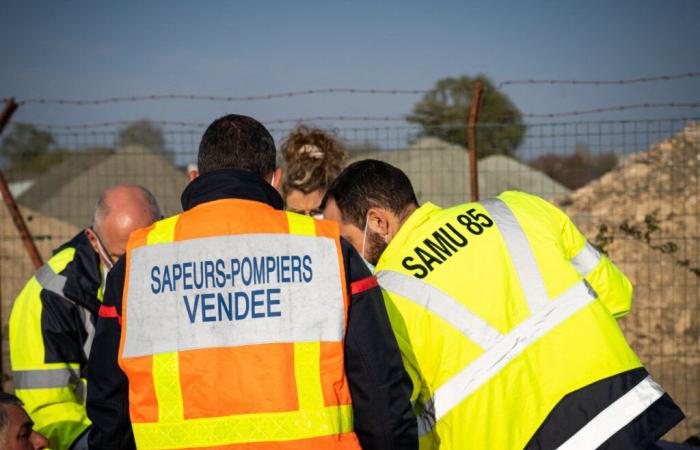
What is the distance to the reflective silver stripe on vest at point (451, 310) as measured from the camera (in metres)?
2.42

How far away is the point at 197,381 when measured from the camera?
2059 millimetres

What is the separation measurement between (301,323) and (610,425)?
1.12m

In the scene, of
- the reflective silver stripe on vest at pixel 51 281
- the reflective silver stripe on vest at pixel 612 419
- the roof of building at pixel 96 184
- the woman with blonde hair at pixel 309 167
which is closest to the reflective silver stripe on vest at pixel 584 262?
the reflective silver stripe on vest at pixel 612 419

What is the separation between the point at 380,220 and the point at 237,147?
2.23 feet

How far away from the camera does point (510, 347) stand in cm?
242

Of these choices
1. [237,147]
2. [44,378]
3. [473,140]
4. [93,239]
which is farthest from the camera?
[473,140]

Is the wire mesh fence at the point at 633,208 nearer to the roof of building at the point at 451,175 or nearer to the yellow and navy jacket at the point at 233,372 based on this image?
the roof of building at the point at 451,175

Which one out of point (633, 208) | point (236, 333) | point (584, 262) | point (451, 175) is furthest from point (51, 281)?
point (451, 175)

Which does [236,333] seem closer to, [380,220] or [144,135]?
[380,220]

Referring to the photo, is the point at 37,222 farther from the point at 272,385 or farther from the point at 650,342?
the point at 272,385

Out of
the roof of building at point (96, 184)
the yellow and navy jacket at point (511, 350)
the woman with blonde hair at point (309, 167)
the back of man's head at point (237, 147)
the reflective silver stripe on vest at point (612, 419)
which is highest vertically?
the back of man's head at point (237, 147)

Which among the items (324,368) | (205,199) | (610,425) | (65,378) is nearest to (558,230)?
(610,425)

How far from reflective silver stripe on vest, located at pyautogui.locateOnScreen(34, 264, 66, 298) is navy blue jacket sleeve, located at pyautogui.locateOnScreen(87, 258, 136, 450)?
1397 millimetres

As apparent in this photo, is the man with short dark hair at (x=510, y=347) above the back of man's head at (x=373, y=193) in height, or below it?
below
